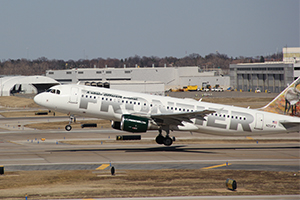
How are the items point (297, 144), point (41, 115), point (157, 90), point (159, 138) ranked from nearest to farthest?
1. point (159, 138)
2. point (297, 144)
3. point (41, 115)
4. point (157, 90)

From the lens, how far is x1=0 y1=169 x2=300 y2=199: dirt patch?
25797 mm

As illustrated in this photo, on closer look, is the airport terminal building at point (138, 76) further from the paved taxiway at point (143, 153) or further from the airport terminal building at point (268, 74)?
the paved taxiway at point (143, 153)

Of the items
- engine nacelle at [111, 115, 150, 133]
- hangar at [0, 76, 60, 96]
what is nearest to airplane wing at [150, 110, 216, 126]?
engine nacelle at [111, 115, 150, 133]

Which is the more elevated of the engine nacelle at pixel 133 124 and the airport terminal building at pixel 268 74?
the airport terminal building at pixel 268 74

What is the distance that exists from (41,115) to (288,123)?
59033 millimetres

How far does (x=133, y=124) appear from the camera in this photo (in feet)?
131

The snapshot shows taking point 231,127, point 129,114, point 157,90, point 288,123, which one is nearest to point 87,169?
point 129,114

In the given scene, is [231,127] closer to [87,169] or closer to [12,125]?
[87,169]

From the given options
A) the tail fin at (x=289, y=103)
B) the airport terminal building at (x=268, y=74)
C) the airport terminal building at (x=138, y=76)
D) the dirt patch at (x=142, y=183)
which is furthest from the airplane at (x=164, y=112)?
the airport terminal building at (x=138, y=76)

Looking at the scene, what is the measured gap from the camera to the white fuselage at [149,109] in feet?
135

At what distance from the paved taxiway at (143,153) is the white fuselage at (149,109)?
2.82 meters

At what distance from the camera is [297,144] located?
164 feet

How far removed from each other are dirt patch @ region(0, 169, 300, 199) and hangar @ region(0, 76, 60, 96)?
122044mm

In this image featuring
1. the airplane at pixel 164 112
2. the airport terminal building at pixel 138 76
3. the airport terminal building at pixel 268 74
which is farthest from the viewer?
the airport terminal building at pixel 138 76
